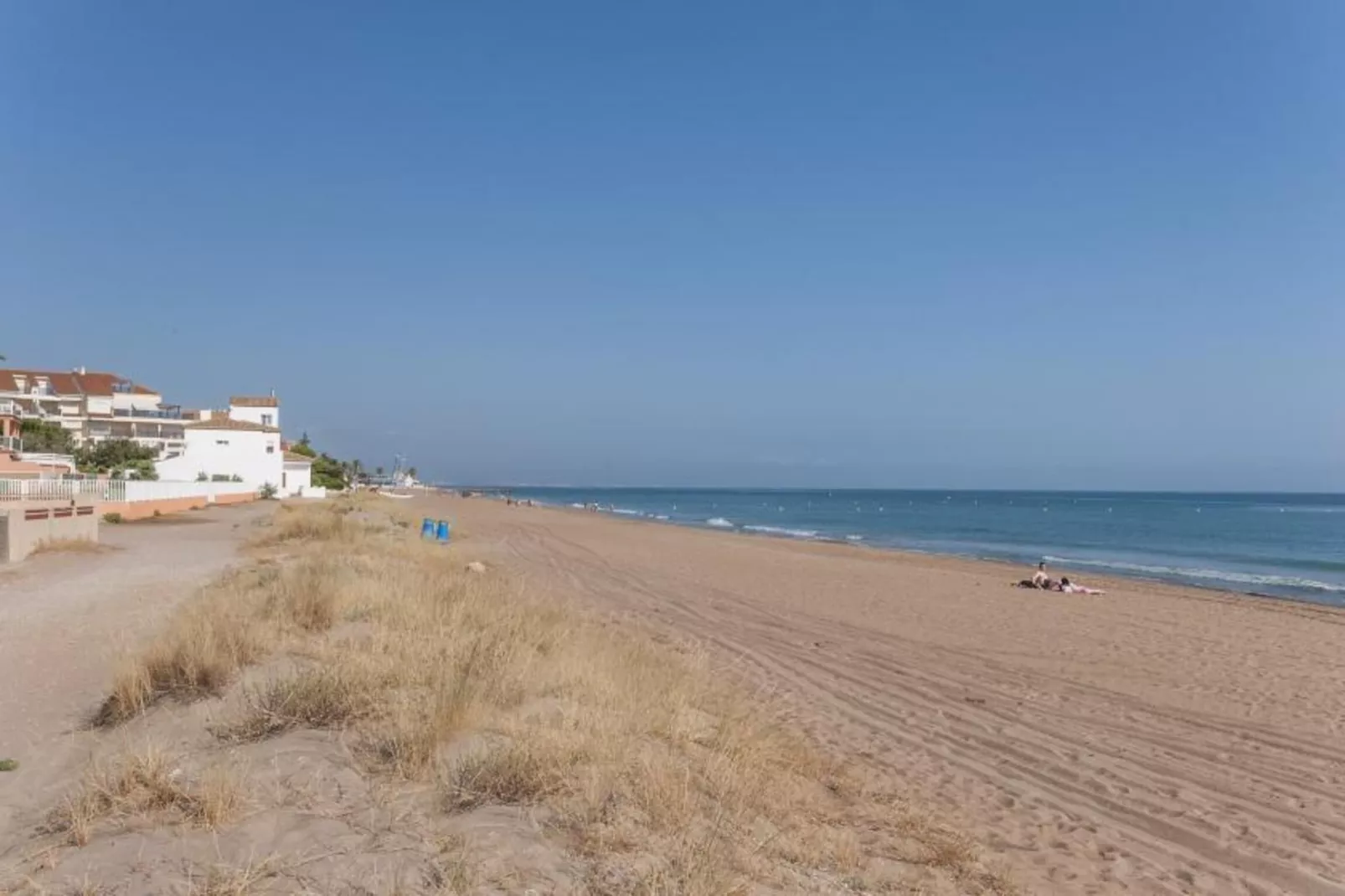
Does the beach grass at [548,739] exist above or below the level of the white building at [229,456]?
below

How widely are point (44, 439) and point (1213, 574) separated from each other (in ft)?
194

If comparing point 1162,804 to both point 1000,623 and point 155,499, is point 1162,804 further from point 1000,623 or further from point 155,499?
point 155,499

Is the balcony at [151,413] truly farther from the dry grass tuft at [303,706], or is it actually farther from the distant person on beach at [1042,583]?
the dry grass tuft at [303,706]

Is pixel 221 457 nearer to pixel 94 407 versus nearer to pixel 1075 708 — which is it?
pixel 94 407

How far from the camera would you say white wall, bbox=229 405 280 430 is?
73.8 m

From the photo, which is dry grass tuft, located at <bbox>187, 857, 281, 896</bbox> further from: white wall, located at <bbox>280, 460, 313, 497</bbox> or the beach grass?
white wall, located at <bbox>280, 460, 313, 497</bbox>

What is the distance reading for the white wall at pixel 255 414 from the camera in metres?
73.8

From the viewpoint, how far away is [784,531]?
57062mm

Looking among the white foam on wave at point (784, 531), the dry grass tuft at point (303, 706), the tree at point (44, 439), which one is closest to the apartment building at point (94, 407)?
the tree at point (44, 439)

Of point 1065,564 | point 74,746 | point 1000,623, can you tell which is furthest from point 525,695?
point 1065,564

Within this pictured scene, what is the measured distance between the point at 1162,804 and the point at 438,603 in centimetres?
676

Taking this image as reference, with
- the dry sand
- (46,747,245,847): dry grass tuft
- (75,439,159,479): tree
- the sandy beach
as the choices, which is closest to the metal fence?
(75,439,159,479): tree

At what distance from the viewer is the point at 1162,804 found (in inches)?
264

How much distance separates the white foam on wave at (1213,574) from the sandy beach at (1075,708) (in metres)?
6.76
